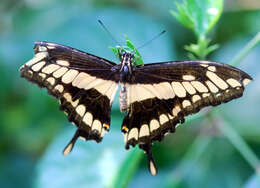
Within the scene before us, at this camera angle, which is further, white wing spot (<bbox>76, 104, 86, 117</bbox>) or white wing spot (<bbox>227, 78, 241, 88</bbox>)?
white wing spot (<bbox>76, 104, 86, 117</bbox>)

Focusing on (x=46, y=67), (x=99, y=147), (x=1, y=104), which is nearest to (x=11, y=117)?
(x=1, y=104)

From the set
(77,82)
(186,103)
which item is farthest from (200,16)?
(77,82)

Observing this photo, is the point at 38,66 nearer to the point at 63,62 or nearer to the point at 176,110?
the point at 63,62

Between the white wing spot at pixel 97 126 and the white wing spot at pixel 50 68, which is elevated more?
the white wing spot at pixel 50 68

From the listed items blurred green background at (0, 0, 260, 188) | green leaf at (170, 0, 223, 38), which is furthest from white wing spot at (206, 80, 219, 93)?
blurred green background at (0, 0, 260, 188)

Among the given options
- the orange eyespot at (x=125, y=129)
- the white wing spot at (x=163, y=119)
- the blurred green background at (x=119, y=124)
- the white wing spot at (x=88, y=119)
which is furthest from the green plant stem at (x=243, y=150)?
the white wing spot at (x=88, y=119)

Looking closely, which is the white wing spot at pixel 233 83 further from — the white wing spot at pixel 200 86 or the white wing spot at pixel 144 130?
the white wing spot at pixel 144 130

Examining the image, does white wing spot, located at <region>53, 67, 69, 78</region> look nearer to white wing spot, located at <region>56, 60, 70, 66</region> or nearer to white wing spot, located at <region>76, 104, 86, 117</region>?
white wing spot, located at <region>56, 60, 70, 66</region>
